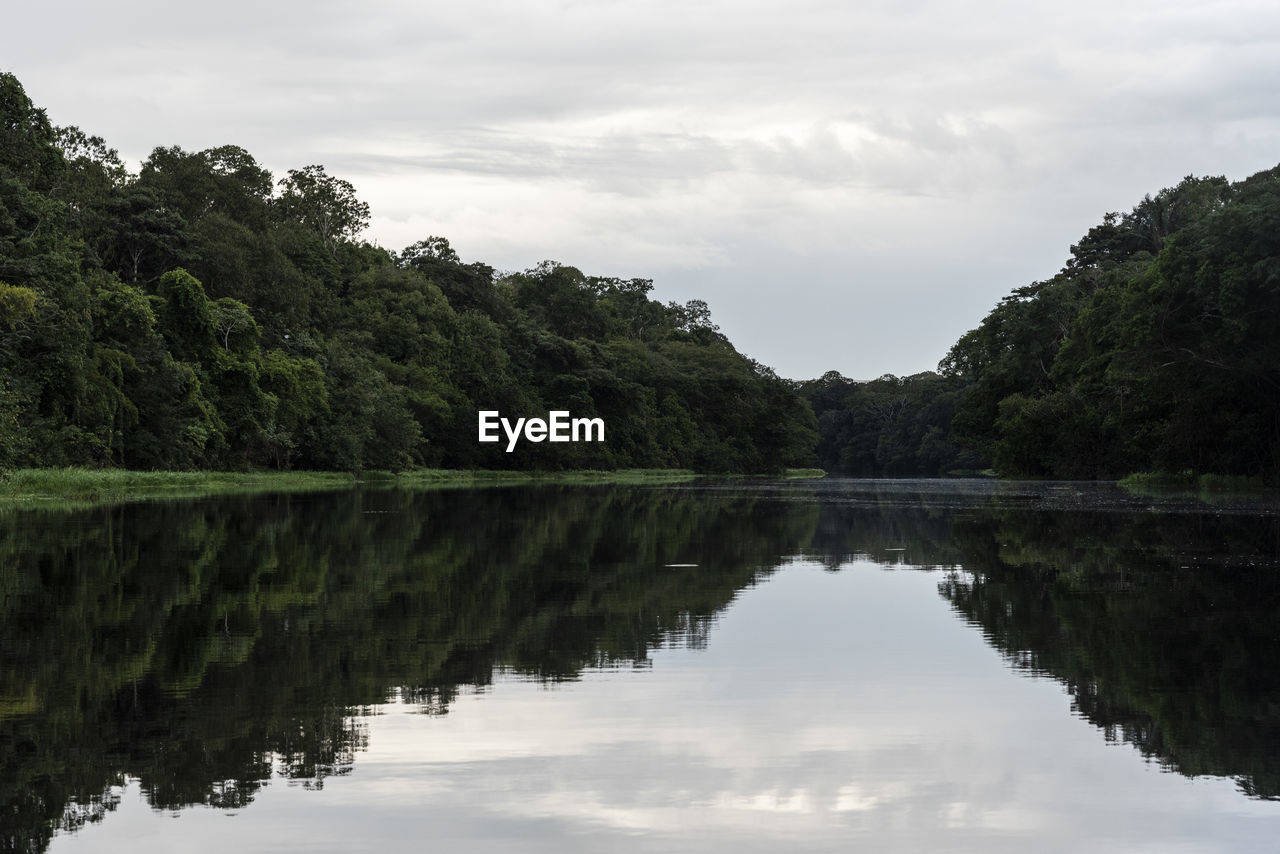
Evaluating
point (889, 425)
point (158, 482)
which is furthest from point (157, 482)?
point (889, 425)

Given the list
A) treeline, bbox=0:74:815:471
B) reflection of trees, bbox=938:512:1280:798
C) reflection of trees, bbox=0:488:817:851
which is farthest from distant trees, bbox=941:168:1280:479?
treeline, bbox=0:74:815:471

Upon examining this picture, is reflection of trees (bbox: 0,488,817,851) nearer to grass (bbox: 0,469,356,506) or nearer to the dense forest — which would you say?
→ grass (bbox: 0,469,356,506)

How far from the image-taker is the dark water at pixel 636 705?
5.19m

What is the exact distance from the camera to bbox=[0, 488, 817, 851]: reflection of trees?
604 cm

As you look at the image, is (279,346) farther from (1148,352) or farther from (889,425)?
(889,425)

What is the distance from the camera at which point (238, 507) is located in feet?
105

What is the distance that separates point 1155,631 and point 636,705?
15.3 feet

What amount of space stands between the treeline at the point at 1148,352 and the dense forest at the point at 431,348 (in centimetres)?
13

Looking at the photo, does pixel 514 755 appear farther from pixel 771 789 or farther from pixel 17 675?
pixel 17 675

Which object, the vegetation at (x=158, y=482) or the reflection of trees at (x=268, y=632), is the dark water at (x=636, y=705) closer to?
the reflection of trees at (x=268, y=632)

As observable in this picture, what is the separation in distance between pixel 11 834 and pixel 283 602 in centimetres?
718

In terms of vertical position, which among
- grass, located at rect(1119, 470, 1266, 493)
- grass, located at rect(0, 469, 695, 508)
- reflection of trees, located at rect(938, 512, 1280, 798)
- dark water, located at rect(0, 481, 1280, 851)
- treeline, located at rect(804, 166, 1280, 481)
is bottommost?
grass, located at rect(0, 469, 695, 508)

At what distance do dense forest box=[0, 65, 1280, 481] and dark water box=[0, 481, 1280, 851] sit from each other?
2755cm

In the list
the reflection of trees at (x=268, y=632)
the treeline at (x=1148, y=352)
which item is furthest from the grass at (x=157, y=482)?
the treeline at (x=1148, y=352)
